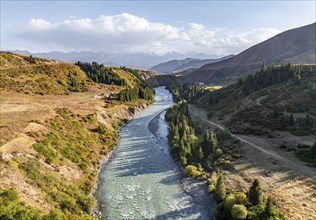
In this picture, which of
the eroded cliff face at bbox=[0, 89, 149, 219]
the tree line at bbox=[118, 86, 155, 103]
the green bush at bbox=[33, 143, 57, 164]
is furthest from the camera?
the tree line at bbox=[118, 86, 155, 103]

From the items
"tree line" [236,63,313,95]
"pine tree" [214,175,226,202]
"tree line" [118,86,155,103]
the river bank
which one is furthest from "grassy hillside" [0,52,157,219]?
"tree line" [236,63,313,95]

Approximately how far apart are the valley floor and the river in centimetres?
1116

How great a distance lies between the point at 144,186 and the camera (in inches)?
2084

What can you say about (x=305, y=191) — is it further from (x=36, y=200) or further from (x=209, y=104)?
(x=209, y=104)

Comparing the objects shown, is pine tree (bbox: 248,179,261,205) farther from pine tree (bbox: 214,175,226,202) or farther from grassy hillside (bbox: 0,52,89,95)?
grassy hillside (bbox: 0,52,89,95)

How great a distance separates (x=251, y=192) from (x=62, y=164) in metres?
35.5

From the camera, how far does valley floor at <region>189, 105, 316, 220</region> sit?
43.9m

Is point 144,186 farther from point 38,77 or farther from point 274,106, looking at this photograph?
point 38,77

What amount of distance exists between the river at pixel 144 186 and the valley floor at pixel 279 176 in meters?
11.2

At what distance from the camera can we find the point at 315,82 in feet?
363

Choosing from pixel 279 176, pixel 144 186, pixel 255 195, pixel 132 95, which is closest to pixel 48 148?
pixel 144 186

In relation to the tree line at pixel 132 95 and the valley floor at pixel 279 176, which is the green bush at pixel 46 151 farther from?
the tree line at pixel 132 95

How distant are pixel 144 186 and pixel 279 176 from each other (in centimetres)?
2778

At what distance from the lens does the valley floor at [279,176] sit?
43875 millimetres
